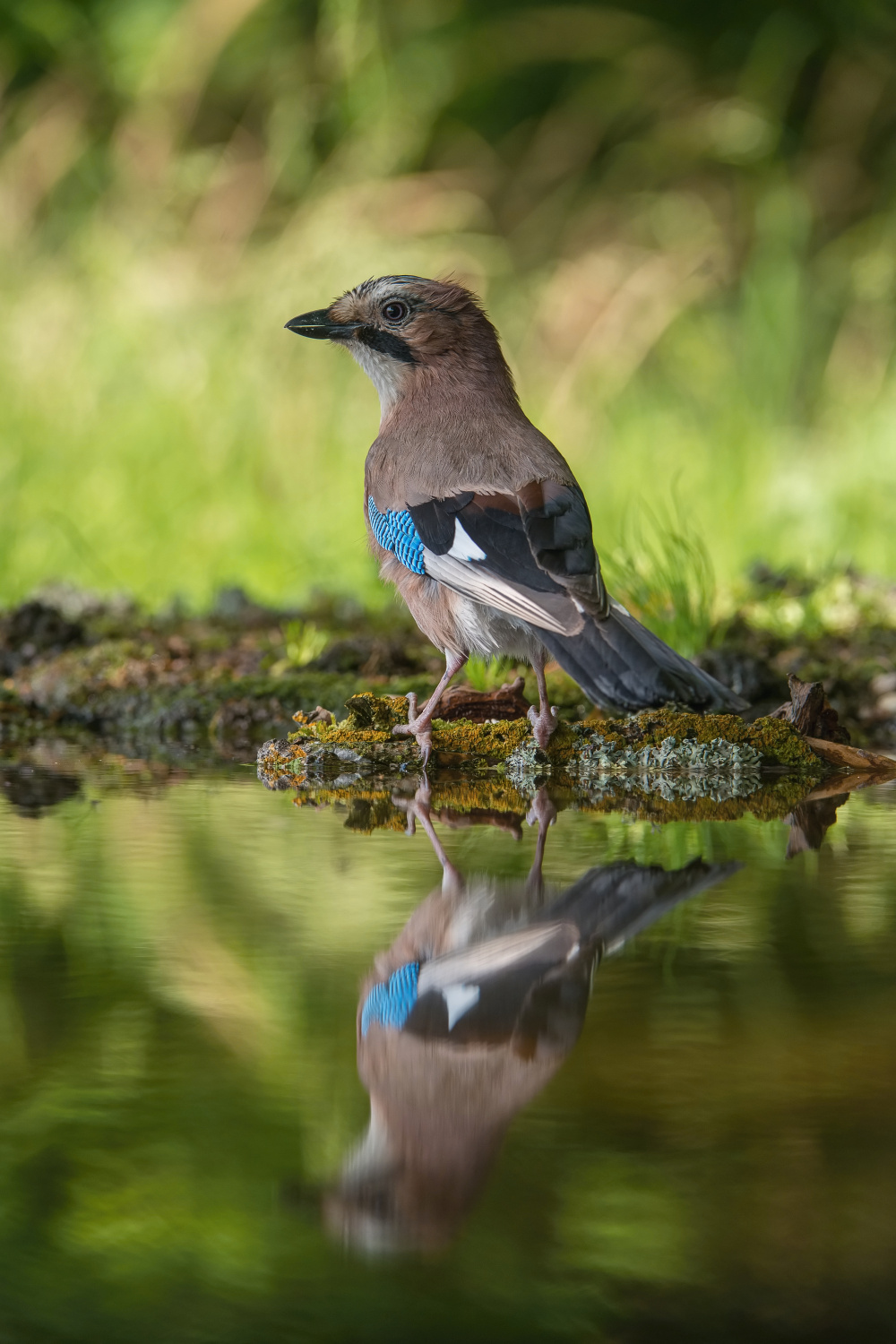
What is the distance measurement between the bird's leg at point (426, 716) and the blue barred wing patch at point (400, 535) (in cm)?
24

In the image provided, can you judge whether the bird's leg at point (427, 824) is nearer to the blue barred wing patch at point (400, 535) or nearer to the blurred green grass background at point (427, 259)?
the blue barred wing patch at point (400, 535)

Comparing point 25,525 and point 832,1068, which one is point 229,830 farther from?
point 25,525

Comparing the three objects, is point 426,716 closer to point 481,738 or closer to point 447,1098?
point 481,738

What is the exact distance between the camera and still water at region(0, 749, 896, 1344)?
1.26 metres

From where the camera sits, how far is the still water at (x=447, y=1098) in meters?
1.26

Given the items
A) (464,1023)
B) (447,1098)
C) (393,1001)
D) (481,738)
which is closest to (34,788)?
(481,738)

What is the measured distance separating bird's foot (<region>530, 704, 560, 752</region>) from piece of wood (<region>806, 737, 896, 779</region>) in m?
0.61

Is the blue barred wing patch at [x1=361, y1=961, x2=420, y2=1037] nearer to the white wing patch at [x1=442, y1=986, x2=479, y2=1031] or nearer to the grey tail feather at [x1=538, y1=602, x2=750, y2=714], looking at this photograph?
the white wing patch at [x1=442, y1=986, x2=479, y2=1031]

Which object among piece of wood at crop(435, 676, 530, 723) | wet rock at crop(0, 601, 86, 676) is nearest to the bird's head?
piece of wood at crop(435, 676, 530, 723)

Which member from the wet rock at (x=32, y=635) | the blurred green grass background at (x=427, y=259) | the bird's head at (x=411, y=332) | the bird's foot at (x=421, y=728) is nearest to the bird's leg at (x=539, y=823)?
the bird's foot at (x=421, y=728)

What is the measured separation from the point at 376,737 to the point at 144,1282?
103 inches

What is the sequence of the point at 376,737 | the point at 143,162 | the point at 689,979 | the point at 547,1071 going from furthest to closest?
the point at 143,162 → the point at 376,737 → the point at 689,979 → the point at 547,1071

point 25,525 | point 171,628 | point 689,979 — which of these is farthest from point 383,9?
point 689,979

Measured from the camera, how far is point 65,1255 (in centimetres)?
132
